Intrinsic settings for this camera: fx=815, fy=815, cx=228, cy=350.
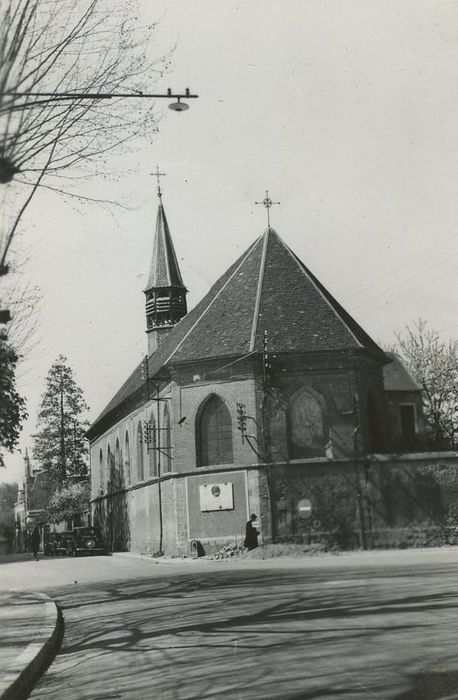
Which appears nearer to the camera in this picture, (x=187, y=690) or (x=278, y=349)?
(x=187, y=690)

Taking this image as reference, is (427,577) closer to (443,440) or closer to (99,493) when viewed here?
(443,440)

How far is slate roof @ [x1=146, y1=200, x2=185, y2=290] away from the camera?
164ft

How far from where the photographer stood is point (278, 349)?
1244 inches

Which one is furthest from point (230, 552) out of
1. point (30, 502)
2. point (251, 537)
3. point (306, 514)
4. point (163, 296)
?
point (30, 502)

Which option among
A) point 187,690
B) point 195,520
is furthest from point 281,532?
point 187,690

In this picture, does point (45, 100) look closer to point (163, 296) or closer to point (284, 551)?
point (284, 551)

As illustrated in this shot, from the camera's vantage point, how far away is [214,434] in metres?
32.5

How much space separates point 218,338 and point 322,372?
4506 millimetres

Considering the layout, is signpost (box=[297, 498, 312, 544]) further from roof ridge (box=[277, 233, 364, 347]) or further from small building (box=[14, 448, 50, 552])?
small building (box=[14, 448, 50, 552])

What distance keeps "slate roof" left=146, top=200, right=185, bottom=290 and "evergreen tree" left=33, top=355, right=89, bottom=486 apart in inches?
876

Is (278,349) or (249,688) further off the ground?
(278,349)

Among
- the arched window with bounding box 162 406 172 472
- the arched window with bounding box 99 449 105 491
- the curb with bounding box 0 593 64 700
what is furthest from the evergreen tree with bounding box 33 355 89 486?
the curb with bounding box 0 593 64 700

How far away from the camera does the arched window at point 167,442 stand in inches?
1355

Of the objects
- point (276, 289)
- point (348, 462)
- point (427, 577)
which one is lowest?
point (427, 577)
